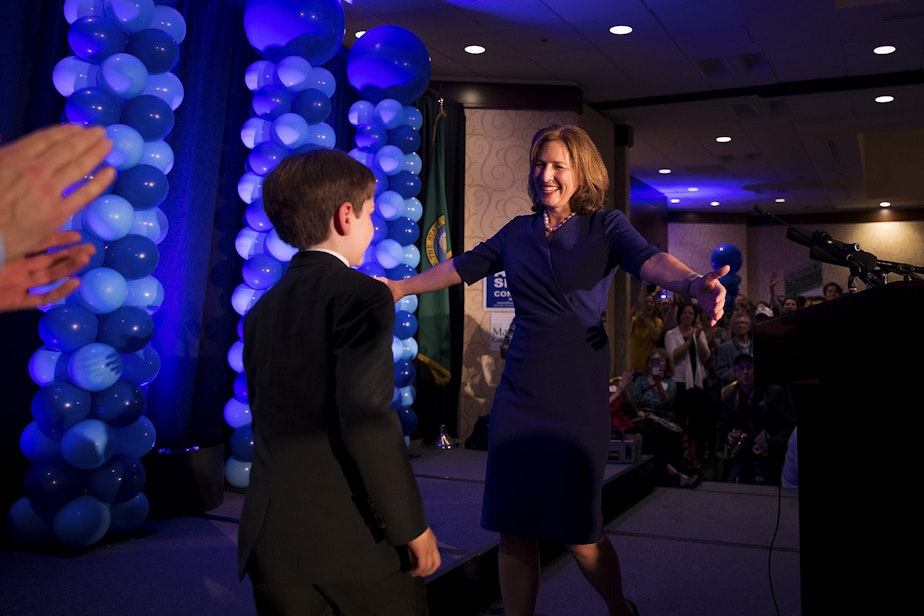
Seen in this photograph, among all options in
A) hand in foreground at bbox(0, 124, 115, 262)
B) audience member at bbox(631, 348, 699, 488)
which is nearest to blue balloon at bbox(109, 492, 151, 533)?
hand in foreground at bbox(0, 124, 115, 262)

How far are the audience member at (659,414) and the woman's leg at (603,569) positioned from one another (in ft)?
10.7

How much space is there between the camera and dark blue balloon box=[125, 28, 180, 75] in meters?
3.28

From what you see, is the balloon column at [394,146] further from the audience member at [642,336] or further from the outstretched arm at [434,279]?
the audience member at [642,336]

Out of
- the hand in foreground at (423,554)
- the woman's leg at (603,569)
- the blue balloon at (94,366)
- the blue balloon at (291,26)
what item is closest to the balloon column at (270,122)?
the blue balloon at (291,26)

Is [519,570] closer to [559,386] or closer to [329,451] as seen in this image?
[559,386]

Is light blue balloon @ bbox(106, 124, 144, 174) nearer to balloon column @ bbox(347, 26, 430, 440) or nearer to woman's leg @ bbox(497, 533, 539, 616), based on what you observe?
balloon column @ bbox(347, 26, 430, 440)

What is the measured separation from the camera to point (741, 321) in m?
7.26

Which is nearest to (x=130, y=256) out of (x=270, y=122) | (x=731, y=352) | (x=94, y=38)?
(x=94, y=38)

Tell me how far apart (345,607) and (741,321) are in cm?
644

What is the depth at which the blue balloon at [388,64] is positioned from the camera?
192 inches

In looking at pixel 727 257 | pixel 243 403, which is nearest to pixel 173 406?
pixel 243 403

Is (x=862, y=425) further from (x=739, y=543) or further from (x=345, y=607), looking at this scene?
(x=739, y=543)

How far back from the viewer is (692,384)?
718 cm

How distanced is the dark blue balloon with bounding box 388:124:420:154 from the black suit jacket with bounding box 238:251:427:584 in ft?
12.8
